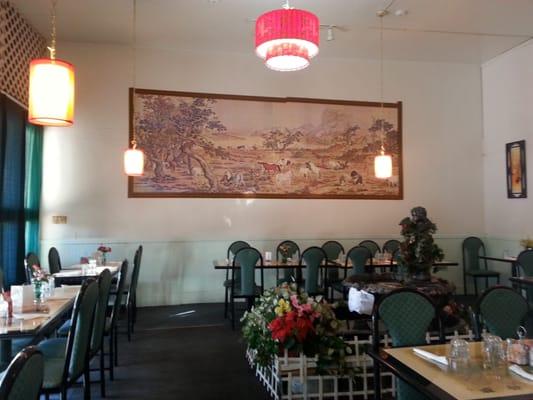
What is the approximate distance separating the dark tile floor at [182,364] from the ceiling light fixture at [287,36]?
8.53 ft

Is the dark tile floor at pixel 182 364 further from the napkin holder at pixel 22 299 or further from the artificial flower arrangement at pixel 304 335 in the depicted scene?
the napkin holder at pixel 22 299

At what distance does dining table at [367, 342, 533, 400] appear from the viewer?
1.62 metres

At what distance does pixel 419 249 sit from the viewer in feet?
12.4

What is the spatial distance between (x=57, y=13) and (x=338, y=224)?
17.4 feet

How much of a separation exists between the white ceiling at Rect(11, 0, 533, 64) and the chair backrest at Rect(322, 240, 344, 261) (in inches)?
129

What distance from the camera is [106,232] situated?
20.8ft

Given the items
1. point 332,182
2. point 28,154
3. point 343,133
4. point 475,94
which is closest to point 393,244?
point 332,182

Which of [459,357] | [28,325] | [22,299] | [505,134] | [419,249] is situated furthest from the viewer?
[505,134]

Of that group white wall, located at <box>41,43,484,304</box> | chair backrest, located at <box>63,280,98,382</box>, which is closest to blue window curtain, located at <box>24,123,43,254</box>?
white wall, located at <box>41,43,484,304</box>

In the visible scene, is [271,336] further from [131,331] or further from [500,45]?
[500,45]

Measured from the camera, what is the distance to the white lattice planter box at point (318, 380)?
286cm

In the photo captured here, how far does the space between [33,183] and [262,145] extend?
356 cm

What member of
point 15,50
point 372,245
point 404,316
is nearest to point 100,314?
point 404,316

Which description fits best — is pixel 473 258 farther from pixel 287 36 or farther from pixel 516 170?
pixel 287 36
